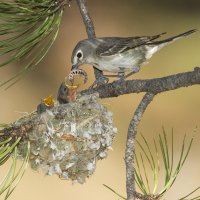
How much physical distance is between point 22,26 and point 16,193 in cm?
668

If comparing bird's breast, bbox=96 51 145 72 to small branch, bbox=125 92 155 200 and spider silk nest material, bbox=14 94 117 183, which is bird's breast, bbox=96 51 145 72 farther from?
small branch, bbox=125 92 155 200

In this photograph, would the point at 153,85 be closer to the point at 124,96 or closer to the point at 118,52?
the point at 118,52

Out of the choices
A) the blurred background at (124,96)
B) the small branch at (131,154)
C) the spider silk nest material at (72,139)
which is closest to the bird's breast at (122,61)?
the spider silk nest material at (72,139)

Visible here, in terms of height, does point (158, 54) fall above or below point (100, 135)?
above

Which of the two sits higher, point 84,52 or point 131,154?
point 84,52

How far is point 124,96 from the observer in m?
11.3

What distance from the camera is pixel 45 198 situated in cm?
963

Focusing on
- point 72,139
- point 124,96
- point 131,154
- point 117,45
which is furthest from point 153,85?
point 124,96

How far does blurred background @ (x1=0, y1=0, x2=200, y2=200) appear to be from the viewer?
9.62 metres

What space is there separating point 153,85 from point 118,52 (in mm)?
2036

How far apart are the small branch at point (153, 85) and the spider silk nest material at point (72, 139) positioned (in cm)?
44

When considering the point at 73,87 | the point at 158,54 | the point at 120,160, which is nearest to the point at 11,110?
the point at 120,160

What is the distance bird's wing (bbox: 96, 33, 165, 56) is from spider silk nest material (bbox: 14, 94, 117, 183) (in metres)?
0.94

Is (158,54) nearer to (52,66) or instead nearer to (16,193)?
(52,66)
